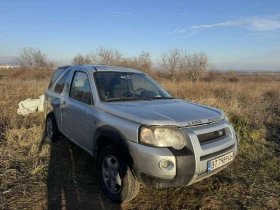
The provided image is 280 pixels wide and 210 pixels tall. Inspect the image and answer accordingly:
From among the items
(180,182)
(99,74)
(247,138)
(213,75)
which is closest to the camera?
(180,182)

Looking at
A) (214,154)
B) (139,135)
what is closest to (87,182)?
(139,135)

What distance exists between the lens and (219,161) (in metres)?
2.66

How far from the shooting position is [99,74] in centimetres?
364

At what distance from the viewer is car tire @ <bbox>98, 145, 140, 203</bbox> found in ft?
8.50

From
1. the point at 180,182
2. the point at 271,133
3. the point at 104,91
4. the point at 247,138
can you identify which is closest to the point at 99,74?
the point at 104,91

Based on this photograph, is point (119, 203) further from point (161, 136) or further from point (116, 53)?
point (116, 53)

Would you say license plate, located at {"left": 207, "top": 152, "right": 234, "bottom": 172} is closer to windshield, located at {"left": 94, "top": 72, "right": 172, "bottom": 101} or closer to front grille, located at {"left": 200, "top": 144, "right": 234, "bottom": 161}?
front grille, located at {"left": 200, "top": 144, "right": 234, "bottom": 161}

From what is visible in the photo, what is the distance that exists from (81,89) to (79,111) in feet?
1.33

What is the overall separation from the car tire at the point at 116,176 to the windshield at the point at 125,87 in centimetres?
84

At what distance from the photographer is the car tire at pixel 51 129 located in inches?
189

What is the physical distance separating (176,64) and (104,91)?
2614cm

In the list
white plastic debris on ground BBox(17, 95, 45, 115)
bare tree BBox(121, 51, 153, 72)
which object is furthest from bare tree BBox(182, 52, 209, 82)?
white plastic debris on ground BBox(17, 95, 45, 115)

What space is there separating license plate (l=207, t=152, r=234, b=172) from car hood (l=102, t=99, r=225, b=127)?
45cm

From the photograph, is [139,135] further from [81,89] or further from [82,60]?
[82,60]
